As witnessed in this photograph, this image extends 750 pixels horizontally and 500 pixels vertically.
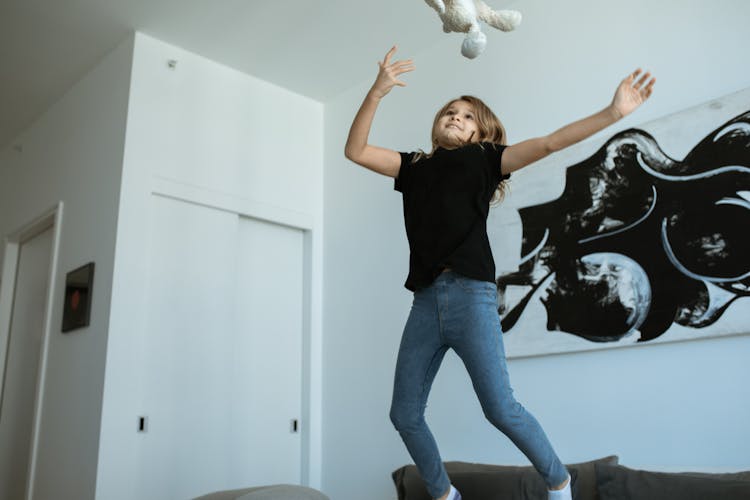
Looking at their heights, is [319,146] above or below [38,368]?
above

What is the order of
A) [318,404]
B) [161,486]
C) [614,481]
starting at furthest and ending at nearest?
[318,404], [161,486], [614,481]

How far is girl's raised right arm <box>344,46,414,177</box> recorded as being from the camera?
1.86m

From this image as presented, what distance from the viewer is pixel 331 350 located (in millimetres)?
4047

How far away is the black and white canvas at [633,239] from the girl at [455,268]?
1.00m

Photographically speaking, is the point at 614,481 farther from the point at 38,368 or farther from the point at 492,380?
the point at 38,368

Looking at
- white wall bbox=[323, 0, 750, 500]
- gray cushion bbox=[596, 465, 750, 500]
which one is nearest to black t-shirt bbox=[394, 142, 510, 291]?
gray cushion bbox=[596, 465, 750, 500]

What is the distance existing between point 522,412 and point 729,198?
132cm

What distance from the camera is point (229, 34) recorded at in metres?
3.76

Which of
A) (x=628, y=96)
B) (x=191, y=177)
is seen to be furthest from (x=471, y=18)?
(x=191, y=177)

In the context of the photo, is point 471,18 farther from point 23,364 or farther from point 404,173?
point 23,364

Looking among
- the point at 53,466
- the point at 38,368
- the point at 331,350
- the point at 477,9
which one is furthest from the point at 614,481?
the point at 38,368

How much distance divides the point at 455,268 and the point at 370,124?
1.59 feet

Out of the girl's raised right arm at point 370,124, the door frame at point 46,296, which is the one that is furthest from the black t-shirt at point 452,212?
the door frame at point 46,296

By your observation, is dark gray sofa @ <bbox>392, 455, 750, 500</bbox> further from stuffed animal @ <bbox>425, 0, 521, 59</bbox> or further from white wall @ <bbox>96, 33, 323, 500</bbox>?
stuffed animal @ <bbox>425, 0, 521, 59</bbox>
